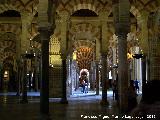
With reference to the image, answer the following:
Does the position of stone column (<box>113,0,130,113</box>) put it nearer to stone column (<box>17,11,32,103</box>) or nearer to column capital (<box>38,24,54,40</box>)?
column capital (<box>38,24,54,40</box>)

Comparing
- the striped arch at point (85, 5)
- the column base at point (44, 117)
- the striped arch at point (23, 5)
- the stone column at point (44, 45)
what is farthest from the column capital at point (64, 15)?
the column base at point (44, 117)

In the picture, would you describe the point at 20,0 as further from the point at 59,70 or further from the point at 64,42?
the point at 59,70

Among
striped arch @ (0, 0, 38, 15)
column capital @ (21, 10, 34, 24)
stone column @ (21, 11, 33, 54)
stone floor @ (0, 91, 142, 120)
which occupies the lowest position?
stone floor @ (0, 91, 142, 120)

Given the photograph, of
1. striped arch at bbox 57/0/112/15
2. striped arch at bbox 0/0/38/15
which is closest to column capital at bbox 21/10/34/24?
striped arch at bbox 0/0/38/15

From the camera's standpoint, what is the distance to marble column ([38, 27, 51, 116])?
28.6ft

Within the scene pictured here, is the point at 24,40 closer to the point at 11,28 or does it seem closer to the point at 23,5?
the point at 23,5

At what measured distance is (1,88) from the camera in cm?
3014

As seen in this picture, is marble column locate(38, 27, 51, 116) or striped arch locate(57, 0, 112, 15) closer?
marble column locate(38, 27, 51, 116)

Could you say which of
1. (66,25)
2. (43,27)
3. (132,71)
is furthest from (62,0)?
(132,71)

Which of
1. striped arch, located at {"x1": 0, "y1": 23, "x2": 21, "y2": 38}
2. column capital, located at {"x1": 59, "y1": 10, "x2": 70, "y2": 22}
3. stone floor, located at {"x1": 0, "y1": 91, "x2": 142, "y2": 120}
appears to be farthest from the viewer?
striped arch, located at {"x1": 0, "y1": 23, "x2": 21, "y2": 38}

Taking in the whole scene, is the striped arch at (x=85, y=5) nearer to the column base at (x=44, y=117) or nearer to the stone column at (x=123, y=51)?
the stone column at (x=123, y=51)

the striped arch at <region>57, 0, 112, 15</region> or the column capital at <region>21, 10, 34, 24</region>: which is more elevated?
the striped arch at <region>57, 0, 112, 15</region>

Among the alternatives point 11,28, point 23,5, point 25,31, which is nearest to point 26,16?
point 23,5

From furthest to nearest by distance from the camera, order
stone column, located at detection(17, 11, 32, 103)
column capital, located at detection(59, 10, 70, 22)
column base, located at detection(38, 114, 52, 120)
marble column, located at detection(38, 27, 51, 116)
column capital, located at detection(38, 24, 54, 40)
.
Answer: column capital, located at detection(59, 10, 70, 22), stone column, located at detection(17, 11, 32, 103), column capital, located at detection(38, 24, 54, 40), marble column, located at detection(38, 27, 51, 116), column base, located at detection(38, 114, 52, 120)
